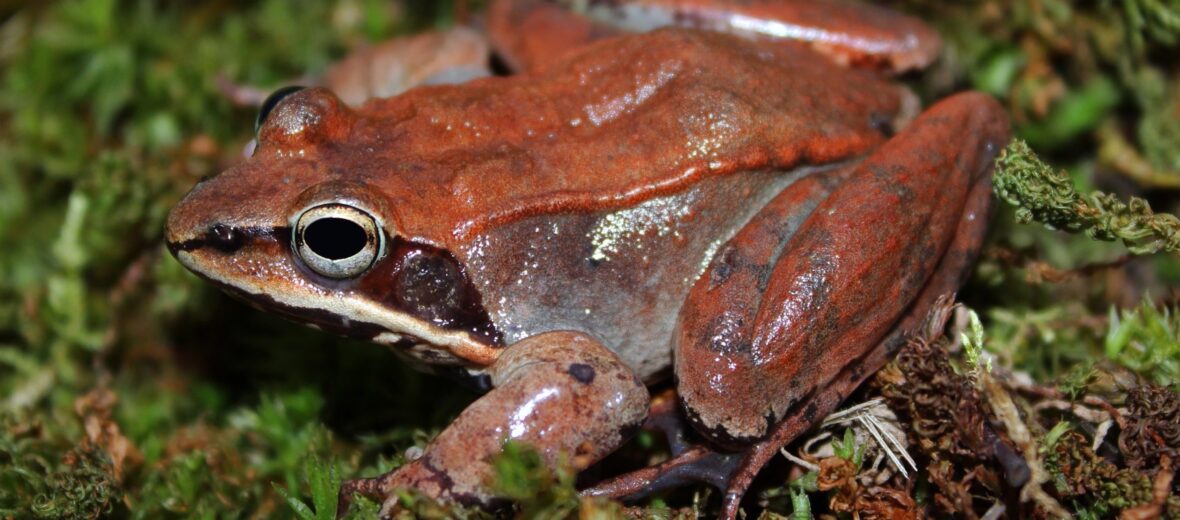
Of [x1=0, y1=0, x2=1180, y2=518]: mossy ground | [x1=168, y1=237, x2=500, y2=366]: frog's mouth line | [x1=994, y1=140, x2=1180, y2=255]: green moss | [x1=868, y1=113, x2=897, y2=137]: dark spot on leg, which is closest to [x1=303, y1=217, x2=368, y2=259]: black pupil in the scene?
[x1=168, y1=237, x2=500, y2=366]: frog's mouth line

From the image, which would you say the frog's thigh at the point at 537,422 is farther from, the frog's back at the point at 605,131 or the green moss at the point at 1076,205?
the green moss at the point at 1076,205

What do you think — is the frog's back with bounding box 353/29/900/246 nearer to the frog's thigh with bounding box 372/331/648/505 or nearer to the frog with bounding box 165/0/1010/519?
the frog with bounding box 165/0/1010/519

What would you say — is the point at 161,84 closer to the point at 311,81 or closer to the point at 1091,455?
the point at 311,81

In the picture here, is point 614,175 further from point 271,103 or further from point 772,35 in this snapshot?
point 271,103

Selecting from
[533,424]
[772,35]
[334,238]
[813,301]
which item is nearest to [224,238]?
[334,238]

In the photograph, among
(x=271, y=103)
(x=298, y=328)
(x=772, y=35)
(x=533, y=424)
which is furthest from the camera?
(x=298, y=328)

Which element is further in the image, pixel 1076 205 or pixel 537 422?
pixel 1076 205
